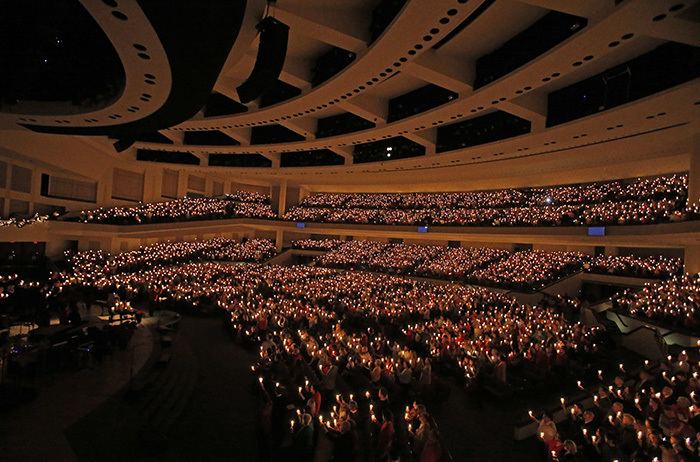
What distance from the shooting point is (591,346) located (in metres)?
11.1

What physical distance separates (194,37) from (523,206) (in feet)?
81.3

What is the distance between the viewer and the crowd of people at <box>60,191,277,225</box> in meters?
24.4

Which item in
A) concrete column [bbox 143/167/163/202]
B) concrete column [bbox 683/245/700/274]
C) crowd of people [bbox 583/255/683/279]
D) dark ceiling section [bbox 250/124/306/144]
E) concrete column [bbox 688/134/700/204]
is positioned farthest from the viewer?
concrete column [bbox 143/167/163/202]

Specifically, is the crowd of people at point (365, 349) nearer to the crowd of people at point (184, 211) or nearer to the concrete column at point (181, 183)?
the crowd of people at point (184, 211)

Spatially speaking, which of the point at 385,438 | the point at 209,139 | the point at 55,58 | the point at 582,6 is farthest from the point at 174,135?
the point at 385,438

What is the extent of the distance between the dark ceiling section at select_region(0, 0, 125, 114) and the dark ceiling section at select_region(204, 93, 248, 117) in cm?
752

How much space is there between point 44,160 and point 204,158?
10.1 m

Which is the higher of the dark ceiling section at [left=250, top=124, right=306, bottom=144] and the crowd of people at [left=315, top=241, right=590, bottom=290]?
the dark ceiling section at [left=250, top=124, right=306, bottom=144]

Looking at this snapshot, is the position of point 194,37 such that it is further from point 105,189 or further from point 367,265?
point 105,189

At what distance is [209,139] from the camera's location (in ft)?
78.6

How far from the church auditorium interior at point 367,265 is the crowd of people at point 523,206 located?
0.79ft

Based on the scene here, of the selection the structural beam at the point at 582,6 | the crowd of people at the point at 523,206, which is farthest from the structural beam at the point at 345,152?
the structural beam at the point at 582,6

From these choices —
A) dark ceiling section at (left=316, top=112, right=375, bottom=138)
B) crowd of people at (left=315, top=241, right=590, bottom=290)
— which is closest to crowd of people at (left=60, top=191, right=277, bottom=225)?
crowd of people at (left=315, top=241, right=590, bottom=290)

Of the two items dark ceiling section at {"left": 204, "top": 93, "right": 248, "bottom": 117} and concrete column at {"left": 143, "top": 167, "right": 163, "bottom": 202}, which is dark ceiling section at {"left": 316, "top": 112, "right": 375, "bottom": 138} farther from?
concrete column at {"left": 143, "top": 167, "right": 163, "bottom": 202}
